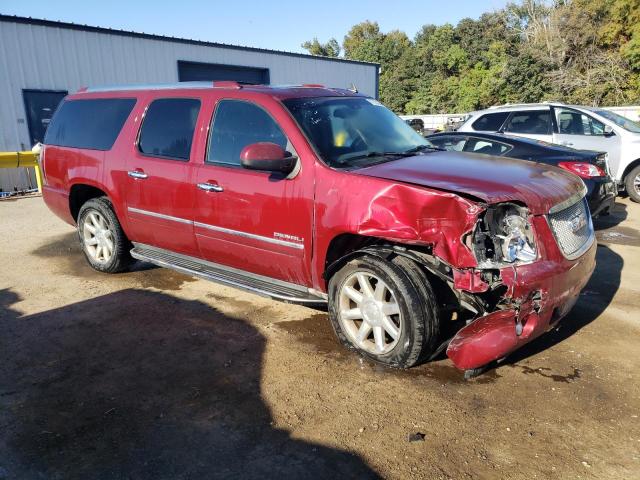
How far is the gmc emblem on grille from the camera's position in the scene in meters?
3.53

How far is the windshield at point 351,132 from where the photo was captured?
152 inches

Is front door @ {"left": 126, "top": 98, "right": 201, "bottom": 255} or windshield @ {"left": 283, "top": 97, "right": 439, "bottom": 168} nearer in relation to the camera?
windshield @ {"left": 283, "top": 97, "right": 439, "bottom": 168}

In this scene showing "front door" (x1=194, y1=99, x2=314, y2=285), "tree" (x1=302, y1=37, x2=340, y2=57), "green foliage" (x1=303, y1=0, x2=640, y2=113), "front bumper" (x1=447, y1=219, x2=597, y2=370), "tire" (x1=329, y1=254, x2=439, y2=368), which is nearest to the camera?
"front bumper" (x1=447, y1=219, x2=597, y2=370)

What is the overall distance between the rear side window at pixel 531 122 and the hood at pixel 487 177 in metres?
6.32

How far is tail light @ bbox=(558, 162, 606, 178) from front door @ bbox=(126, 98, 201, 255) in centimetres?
499

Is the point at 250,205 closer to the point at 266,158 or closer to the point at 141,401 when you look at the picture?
the point at 266,158

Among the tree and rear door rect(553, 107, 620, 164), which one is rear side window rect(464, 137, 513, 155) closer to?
rear door rect(553, 107, 620, 164)

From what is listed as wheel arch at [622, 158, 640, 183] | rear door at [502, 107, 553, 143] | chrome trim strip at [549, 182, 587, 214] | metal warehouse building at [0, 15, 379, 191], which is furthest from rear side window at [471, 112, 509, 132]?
metal warehouse building at [0, 15, 379, 191]

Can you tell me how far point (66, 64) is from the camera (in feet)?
47.2

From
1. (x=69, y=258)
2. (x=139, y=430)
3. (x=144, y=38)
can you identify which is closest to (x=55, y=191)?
(x=69, y=258)

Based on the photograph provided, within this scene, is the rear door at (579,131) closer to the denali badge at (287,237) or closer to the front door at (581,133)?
the front door at (581,133)

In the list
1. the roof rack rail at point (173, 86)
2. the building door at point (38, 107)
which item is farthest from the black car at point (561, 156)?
the building door at point (38, 107)

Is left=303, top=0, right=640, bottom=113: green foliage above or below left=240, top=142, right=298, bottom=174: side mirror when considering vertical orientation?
above

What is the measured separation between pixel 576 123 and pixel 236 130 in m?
7.99
